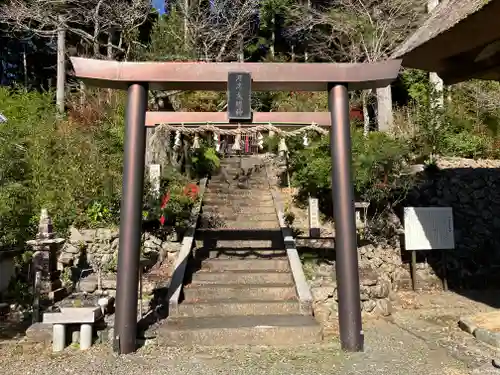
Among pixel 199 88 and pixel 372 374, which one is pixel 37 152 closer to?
pixel 199 88

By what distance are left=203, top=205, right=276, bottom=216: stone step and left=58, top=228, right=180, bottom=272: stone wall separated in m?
1.84

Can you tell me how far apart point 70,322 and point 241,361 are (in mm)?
2242

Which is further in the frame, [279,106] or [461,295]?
[279,106]

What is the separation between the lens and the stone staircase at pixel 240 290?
5.43m

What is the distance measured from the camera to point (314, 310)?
21.3ft

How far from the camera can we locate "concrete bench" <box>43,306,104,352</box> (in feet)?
17.1

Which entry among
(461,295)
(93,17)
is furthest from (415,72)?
(93,17)

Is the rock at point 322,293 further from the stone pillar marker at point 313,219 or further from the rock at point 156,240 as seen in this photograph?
the rock at point 156,240

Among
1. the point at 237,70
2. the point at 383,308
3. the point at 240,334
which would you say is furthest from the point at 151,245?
the point at 383,308

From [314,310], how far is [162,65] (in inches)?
167

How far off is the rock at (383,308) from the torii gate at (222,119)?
2.10m

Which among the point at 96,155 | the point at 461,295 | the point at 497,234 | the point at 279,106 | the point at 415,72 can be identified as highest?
the point at 415,72

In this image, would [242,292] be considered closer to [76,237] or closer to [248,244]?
[248,244]

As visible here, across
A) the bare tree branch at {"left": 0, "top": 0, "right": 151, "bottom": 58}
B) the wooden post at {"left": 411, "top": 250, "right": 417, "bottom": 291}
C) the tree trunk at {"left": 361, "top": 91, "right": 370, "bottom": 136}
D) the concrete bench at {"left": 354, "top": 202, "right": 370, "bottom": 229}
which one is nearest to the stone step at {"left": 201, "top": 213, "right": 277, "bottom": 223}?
the concrete bench at {"left": 354, "top": 202, "right": 370, "bottom": 229}
